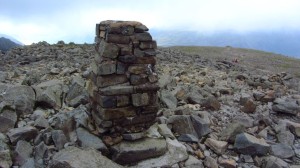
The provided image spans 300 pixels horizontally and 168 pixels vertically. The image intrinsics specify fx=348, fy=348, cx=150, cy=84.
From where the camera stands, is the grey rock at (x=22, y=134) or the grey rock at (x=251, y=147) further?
the grey rock at (x=251, y=147)

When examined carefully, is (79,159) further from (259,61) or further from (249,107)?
(259,61)

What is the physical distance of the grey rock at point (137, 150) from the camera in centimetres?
653

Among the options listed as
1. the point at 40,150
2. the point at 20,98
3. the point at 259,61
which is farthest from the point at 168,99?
the point at 259,61

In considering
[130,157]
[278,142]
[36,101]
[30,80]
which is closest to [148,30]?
[130,157]

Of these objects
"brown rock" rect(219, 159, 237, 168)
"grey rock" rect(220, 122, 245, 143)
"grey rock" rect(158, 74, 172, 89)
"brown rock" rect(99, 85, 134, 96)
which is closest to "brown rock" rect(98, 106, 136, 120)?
"brown rock" rect(99, 85, 134, 96)

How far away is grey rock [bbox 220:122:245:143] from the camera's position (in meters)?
7.99

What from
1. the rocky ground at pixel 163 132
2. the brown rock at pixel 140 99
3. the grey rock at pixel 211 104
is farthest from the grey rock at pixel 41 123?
the grey rock at pixel 211 104

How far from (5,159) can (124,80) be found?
2.57 metres

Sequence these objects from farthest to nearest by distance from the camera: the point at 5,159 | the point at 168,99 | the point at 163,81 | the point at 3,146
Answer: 1. the point at 163,81
2. the point at 168,99
3. the point at 3,146
4. the point at 5,159

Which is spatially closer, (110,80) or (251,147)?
(110,80)

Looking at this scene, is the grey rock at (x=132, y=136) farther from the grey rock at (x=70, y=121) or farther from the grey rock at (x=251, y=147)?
the grey rock at (x=251, y=147)

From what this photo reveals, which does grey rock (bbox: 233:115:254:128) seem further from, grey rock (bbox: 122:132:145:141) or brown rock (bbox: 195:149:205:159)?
grey rock (bbox: 122:132:145:141)

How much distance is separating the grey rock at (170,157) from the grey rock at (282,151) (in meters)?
2.24

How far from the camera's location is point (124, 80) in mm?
6789
